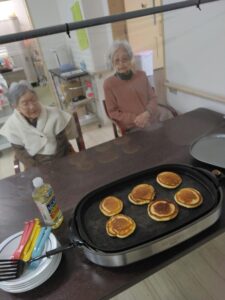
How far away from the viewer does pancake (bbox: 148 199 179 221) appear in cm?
67

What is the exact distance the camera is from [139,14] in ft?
2.31

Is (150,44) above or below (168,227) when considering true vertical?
above

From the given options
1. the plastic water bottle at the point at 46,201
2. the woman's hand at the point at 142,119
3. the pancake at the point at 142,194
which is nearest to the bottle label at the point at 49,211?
the plastic water bottle at the point at 46,201

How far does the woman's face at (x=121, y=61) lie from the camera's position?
1485 mm

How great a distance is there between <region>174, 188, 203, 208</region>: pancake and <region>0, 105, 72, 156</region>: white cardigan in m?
0.92

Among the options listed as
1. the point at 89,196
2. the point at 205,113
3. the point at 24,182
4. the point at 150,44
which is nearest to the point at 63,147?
the point at 24,182

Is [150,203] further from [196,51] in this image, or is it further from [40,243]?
[196,51]

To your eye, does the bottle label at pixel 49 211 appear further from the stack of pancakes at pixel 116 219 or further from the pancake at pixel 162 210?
the pancake at pixel 162 210

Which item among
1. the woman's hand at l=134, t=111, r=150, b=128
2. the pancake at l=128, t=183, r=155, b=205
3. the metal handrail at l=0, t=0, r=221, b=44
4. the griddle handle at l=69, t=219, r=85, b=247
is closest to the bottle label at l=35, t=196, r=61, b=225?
the griddle handle at l=69, t=219, r=85, b=247

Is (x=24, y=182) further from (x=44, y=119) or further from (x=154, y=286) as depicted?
(x=154, y=286)

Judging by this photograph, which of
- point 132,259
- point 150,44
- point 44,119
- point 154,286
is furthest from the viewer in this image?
point 150,44

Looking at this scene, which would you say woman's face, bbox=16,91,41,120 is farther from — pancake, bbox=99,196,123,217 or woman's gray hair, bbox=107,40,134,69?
pancake, bbox=99,196,123,217

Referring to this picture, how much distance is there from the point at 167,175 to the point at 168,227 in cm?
21

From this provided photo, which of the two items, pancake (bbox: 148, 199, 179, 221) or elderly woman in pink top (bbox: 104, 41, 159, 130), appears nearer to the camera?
pancake (bbox: 148, 199, 179, 221)
